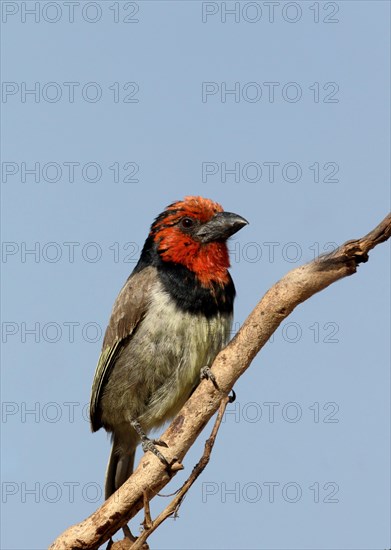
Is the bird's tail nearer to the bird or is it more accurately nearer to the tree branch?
the bird

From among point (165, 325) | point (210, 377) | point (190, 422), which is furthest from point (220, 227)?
point (190, 422)

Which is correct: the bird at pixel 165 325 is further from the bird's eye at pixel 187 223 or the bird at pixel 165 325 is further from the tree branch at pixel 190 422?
the tree branch at pixel 190 422

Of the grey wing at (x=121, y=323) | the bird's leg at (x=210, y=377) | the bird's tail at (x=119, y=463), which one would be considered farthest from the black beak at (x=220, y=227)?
the bird's tail at (x=119, y=463)

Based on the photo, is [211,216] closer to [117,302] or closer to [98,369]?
[117,302]

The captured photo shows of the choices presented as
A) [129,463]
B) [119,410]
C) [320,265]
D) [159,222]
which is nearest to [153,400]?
[119,410]

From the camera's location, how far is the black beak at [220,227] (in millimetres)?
5113

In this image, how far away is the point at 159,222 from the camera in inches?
211

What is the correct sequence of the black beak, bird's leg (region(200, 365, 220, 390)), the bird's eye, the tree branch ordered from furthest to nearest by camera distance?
the bird's eye, the black beak, bird's leg (region(200, 365, 220, 390)), the tree branch

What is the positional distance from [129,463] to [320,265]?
8.18ft

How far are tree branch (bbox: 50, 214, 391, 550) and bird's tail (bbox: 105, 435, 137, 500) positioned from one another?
125cm

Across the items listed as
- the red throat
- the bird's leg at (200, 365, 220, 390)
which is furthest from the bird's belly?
the bird's leg at (200, 365, 220, 390)

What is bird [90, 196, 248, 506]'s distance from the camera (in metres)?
4.95

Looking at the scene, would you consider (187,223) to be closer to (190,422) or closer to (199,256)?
(199,256)

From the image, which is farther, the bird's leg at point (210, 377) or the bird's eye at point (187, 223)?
the bird's eye at point (187, 223)
